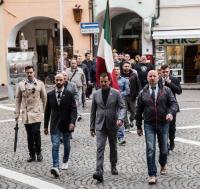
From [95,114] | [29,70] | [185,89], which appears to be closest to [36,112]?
[29,70]

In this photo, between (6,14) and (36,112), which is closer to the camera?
(36,112)

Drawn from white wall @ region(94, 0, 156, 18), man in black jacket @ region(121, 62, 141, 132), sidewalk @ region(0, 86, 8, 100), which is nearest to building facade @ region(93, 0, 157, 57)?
white wall @ region(94, 0, 156, 18)

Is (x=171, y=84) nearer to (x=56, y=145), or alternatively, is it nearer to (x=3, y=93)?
(x=56, y=145)

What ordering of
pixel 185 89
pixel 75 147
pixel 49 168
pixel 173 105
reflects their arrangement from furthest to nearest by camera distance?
pixel 185 89
pixel 75 147
pixel 49 168
pixel 173 105

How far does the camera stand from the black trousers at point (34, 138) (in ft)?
35.9

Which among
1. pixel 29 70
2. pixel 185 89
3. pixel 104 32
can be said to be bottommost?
pixel 185 89

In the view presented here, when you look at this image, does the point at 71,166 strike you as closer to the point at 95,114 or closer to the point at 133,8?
the point at 95,114

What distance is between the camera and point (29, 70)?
10.9m

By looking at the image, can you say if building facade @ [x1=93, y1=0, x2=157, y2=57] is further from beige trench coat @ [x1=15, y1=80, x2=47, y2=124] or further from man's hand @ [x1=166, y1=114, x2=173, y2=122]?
man's hand @ [x1=166, y1=114, x2=173, y2=122]

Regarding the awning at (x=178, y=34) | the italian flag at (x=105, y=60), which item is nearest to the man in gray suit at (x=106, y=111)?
the italian flag at (x=105, y=60)

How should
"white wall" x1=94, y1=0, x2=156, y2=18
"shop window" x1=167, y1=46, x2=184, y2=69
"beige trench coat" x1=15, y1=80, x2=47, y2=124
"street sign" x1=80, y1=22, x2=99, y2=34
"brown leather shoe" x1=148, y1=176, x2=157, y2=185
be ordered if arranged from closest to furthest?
"brown leather shoe" x1=148, y1=176, x2=157, y2=185 → "beige trench coat" x1=15, y1=80, x2=47, y2=124 → "street sign" x1=80, y1=22, x2=99, y2=34 → "white wall" x1=94, y1=0, x2=156, y2=18 → "shop window" x1=167, y1=46, x2=184, y2=69

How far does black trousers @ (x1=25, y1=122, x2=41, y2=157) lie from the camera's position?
431 inches

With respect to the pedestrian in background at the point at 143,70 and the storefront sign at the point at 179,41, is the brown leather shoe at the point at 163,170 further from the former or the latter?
the storefront sign at the point at 179,41

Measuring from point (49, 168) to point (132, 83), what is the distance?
4.23 meters
